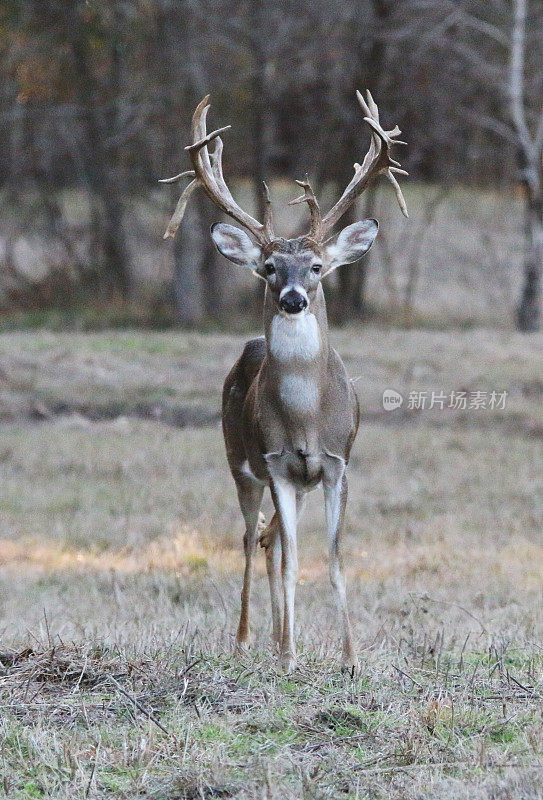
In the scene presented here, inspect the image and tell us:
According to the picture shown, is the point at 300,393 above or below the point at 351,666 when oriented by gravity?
above

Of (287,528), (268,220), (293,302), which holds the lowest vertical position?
(287,528)

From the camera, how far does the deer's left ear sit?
5.98 meters

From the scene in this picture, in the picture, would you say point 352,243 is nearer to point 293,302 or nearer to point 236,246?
point 236,246

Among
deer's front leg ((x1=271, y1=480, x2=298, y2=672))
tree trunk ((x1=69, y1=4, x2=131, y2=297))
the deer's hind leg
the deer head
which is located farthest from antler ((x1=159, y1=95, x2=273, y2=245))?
tree trunk ((x1=69, y1=4, x2=131, y2=297))

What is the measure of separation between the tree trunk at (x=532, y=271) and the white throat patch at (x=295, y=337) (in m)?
14.0

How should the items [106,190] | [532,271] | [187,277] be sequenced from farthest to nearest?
[106,190] < [187,277] < [532,271]

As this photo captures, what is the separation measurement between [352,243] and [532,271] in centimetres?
1376

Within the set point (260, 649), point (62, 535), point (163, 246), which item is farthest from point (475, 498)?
point (163, 246)

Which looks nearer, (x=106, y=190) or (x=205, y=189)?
(x=205, y=189)

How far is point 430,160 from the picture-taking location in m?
24.5

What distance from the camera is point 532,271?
19328 mm

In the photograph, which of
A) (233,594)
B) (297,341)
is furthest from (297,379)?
(233,594)

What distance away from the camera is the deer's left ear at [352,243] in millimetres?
5977

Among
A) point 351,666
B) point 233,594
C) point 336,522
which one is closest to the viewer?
point 351,666
